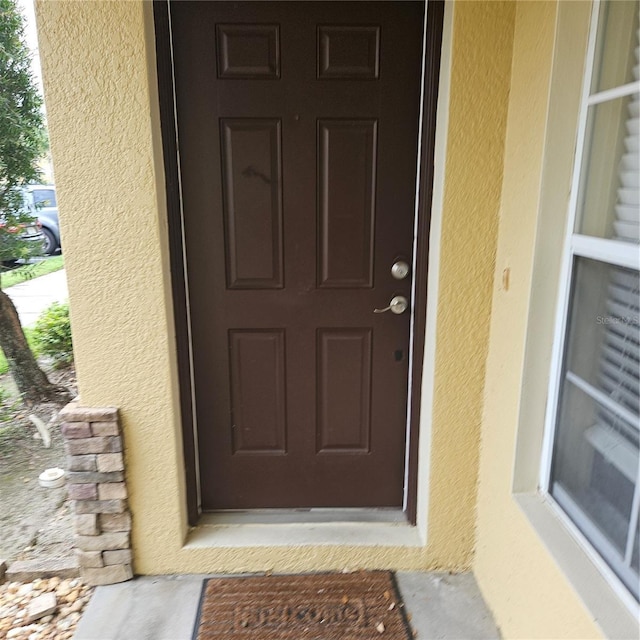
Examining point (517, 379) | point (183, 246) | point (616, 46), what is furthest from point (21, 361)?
point (616, 46)

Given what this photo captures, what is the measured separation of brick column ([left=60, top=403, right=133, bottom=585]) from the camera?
1.94 metres

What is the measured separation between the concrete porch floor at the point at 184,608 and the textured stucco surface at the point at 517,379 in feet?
0.29

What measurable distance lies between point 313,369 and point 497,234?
90cm

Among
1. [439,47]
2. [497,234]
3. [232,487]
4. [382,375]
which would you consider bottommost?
[232,487]

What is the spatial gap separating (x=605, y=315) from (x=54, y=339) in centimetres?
397

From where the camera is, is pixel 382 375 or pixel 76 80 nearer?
pixel 76 80

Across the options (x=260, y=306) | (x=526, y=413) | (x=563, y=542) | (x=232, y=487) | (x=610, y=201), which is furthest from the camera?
(x=232, y=487)

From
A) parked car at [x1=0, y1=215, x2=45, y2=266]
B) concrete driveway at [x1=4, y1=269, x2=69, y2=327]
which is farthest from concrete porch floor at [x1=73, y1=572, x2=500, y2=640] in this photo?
concrete driveway at [x1=4, y1=269, x2=69, y2=327]

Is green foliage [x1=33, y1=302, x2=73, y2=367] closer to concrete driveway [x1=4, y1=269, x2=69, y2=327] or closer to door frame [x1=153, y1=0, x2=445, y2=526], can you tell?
concrete driveway [x1=4, y1=269, x2=69, y2=327]

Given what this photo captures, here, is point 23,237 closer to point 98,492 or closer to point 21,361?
point 21,361

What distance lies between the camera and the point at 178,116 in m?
1.95

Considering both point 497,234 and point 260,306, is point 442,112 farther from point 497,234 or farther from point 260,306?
point 260,306

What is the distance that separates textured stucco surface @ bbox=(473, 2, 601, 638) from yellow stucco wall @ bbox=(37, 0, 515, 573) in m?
0.07

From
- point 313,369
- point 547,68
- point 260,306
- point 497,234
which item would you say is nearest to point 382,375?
point 313,369
